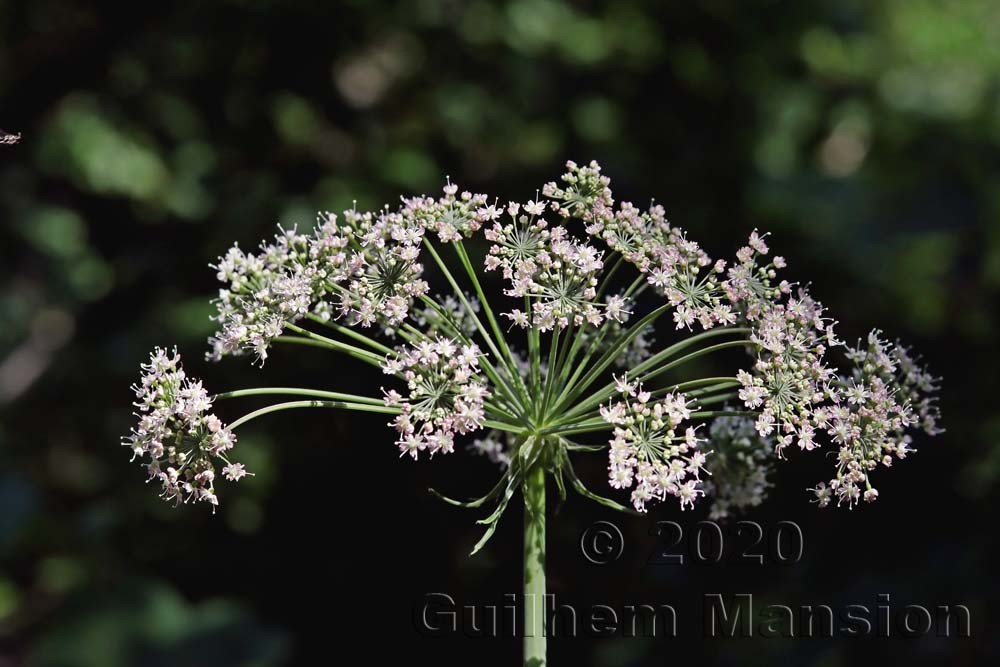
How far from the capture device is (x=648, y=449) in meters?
1.62

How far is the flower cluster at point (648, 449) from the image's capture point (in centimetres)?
157

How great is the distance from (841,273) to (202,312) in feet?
12.6

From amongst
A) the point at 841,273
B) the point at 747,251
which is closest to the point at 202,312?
the point at 841,273

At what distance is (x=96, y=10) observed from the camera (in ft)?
26.1

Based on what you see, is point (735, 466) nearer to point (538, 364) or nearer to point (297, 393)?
point (538, 364)

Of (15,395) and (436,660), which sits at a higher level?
(15,395)

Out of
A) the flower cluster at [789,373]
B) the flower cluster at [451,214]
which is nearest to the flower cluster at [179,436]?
the flower cluster at [451,214]

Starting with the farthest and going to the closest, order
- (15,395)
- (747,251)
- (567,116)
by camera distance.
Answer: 1. (15,395)
2. (567,116)
3. (747,251)

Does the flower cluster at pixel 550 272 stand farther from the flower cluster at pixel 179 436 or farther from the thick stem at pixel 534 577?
the flower cluster at pixel 179 436

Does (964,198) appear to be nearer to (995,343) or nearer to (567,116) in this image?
(995,343)

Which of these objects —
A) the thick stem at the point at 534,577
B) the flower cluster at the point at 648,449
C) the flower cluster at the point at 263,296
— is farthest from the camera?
the flower cluster at the point at 263,296

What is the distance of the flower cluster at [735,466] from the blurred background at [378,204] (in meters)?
3.64

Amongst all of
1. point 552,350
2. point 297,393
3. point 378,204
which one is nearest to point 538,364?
point 552,350

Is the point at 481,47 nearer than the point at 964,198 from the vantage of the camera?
No
